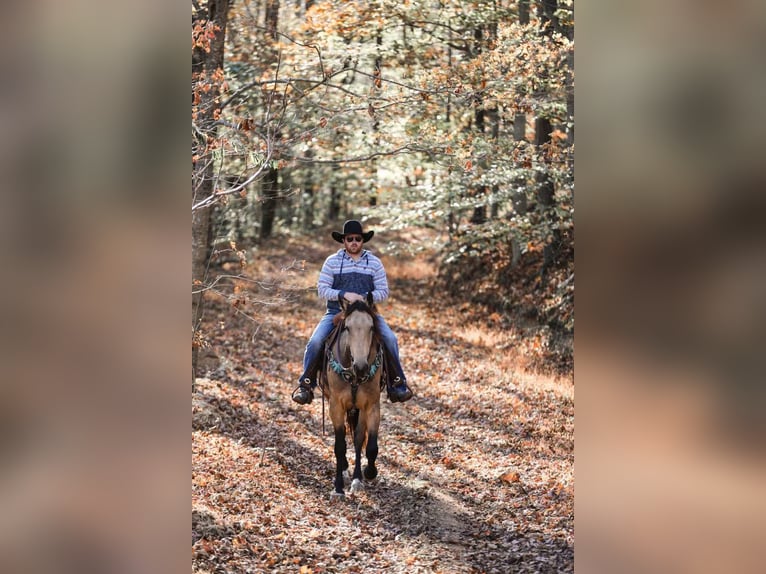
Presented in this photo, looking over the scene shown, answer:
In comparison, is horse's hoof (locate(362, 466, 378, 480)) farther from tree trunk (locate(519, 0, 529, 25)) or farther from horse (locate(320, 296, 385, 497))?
tree trunk (locate(519, 0, 529, 25))

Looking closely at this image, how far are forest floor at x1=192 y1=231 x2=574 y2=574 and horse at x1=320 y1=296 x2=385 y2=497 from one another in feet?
1.63

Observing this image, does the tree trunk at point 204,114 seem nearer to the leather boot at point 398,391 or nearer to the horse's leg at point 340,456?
the horse's leg at point 340,456

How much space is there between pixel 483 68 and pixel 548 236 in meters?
4.93

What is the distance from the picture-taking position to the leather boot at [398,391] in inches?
372

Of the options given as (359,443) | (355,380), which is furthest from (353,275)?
(359,443)

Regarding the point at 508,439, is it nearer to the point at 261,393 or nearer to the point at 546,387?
the point at 546,387

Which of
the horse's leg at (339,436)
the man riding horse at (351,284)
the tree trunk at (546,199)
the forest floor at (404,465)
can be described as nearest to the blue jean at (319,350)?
the man riding horse at (351,284)

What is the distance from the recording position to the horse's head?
8.32 meters

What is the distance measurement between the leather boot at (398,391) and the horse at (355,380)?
0.14 metres

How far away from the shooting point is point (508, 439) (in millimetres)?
11812
